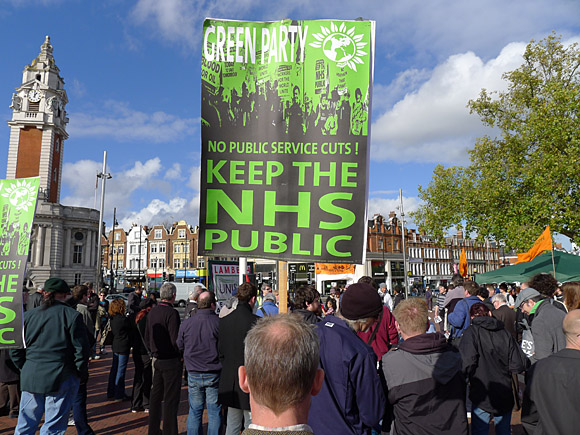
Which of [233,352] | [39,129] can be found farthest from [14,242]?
[39,129]

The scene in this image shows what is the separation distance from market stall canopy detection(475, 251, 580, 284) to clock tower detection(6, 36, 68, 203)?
193 feet

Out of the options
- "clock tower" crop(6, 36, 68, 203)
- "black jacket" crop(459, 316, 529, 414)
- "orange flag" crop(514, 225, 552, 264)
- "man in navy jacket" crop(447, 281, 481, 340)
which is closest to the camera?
"black jacket" crop(459, 316, 529, 414)

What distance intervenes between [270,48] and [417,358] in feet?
9.59

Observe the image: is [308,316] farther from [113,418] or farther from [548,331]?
[113,418]

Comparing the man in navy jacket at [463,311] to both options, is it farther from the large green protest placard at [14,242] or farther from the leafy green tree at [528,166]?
the leafy green tree at [528,166]

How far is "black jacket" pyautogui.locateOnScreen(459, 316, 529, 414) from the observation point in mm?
4234

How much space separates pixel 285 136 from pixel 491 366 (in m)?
3.08

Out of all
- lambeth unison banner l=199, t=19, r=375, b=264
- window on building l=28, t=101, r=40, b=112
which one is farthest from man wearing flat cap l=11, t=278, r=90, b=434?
window on building l=28, t=101, r=40, b=112

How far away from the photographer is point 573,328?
2.83 metres

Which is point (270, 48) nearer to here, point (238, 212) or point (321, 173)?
point (321, 173)

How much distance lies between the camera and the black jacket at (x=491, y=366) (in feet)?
13.9

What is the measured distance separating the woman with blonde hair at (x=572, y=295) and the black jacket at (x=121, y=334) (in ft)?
23.3

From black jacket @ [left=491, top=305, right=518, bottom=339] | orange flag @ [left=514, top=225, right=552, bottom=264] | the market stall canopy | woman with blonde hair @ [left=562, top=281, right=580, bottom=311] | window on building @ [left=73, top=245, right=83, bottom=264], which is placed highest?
window on building @ [left=73, top=245, right=83, bottom=264]

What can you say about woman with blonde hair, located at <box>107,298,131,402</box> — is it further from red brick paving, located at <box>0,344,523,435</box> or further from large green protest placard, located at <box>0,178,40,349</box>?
large green protest placard, located at <box>0,178,40,349</box>
